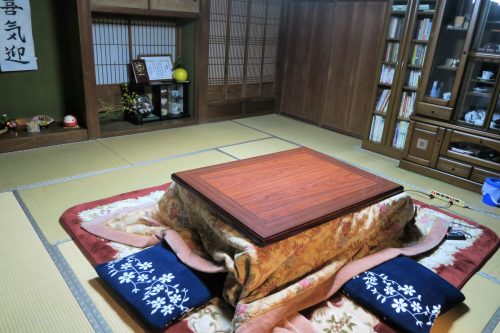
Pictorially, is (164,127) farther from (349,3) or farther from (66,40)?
(349,3)

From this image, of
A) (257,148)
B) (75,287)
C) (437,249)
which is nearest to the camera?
(75,287)

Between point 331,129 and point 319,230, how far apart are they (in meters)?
3.54

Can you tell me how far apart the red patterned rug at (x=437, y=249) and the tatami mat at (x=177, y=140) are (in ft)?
3.09

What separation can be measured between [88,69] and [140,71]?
2.57ft

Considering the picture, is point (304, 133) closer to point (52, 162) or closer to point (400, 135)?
point (400, 135)

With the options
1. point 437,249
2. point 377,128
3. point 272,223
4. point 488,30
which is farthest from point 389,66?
point 272,223

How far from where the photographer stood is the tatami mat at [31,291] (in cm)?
171

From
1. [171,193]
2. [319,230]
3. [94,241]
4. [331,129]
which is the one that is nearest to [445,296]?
[319,230]

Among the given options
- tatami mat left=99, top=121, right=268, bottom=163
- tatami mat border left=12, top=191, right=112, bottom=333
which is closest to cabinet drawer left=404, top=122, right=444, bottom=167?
tatami mat left=99, top=121, right=268, bottom=163

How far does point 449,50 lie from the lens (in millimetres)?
3666

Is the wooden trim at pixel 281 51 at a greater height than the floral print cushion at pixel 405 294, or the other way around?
the wooden trim at pixel 281 51

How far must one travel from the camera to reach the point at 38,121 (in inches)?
157

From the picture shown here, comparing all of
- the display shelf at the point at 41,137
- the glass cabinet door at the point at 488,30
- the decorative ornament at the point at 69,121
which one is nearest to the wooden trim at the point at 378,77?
the glass cabinet door at the point at 488,30

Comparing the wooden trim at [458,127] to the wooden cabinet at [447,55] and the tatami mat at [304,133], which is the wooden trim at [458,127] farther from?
the tatami mat at [304,133]
